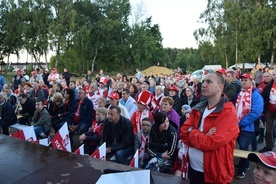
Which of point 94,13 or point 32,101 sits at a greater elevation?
point 94,13

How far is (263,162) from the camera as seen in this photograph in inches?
64.8

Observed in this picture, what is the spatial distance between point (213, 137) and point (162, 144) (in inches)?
63.1

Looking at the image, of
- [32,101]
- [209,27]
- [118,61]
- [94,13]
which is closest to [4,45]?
[94,13]

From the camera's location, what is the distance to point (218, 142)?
216cm

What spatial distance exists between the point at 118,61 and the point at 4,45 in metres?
16.3

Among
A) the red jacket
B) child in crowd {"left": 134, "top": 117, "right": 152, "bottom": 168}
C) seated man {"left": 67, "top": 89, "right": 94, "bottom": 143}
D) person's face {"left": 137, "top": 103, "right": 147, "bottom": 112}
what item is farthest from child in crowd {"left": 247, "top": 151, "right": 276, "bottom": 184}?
seated man {"left": 67, "top": 89, "right": 94, "bottom": 143}

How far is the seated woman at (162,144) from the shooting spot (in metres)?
3.62

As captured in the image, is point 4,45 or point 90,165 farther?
point 4,45

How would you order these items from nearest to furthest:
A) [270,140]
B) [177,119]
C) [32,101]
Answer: [177,119]
[270,140]
[32,101]

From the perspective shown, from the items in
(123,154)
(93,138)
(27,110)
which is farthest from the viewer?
(27,110)

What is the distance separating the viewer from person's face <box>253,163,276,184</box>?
1.63 meters

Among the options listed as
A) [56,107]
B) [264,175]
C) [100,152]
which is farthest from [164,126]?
[56,107]

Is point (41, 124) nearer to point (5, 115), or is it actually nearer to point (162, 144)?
point (5, 115)

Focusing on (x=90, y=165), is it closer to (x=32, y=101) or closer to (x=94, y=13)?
(x=32, y=101)
